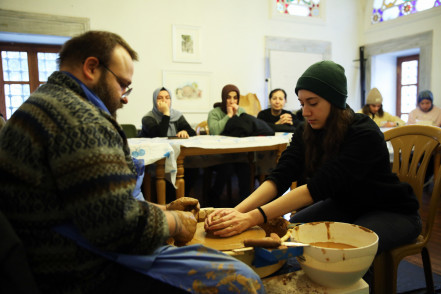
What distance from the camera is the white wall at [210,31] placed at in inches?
207

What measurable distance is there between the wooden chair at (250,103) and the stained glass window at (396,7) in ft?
10.7

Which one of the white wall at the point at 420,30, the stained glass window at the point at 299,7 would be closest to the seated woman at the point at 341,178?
the white wall at the point at 420,30

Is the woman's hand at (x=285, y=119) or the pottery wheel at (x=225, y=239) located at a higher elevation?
the woman's hand at (x=285, y=119)

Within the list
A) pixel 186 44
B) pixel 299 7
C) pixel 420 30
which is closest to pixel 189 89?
pixel 186 44

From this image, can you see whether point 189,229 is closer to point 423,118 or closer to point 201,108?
point 201,108

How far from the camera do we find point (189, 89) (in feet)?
19.0

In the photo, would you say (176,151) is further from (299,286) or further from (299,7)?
(299,7)

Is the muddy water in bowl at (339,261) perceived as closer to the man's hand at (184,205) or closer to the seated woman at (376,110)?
the man's hand at (184,205)

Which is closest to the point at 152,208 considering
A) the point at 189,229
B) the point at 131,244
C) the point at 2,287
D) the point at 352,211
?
the point at 131,244

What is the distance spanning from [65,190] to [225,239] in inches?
23.2

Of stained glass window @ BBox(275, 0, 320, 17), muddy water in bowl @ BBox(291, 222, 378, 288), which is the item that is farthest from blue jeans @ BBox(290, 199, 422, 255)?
stained glass window @ BBox(275, 0, 320, 17)

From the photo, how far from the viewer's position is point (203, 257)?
872 mm

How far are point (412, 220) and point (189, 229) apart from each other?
3.13ft

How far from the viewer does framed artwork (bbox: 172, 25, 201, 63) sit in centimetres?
569
